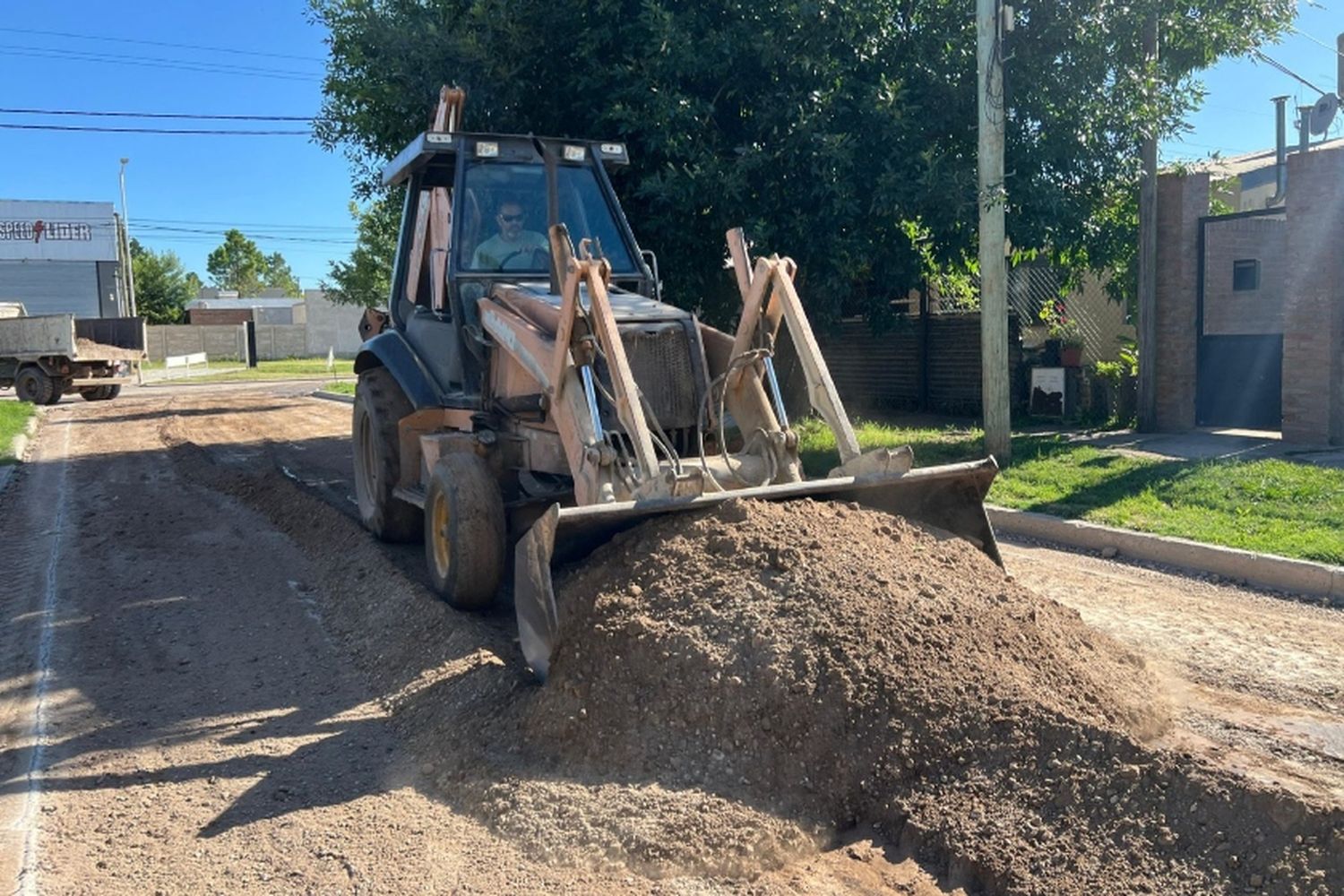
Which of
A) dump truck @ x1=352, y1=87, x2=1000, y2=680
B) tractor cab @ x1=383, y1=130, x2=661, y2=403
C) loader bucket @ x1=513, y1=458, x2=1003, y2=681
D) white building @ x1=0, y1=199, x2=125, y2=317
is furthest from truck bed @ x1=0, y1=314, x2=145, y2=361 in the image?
white building @ x1=0, y1=199, x2=125, y2=317

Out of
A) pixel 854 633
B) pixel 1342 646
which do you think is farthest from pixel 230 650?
pixel 1342 646

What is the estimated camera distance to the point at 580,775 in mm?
4484

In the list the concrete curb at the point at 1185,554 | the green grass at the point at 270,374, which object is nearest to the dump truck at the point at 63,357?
the green grass at the point at 270,374

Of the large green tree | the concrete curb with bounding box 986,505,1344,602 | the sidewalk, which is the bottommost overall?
the concrete curb with bounding box 986,505,1344,602

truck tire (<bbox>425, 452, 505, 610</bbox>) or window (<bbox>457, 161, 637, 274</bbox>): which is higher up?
window (<bbox>457, 161, 637, 274</bbox>)

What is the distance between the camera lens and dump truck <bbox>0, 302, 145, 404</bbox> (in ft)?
82.3

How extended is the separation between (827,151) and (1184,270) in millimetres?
5180

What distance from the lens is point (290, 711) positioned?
18.3 ft

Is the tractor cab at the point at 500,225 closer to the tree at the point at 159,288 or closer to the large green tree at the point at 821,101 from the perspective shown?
the large green tree at the point at 821,101

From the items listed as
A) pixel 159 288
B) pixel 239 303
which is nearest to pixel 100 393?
pixel 159 288

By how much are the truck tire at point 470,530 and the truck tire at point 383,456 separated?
1.86m

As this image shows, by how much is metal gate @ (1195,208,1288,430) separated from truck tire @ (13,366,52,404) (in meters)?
23.2

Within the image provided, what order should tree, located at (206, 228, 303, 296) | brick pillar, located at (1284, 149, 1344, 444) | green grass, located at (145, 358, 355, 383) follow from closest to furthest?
1. brick pillar, located at (1284, 149, 1344, 444)
2. green grass, located at (145, 358, 355, 383)
3. tree, located at (206, 228, 303, 296)

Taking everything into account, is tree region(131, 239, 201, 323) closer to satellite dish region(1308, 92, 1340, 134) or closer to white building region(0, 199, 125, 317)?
white building region(0, 199, 125, 317)
